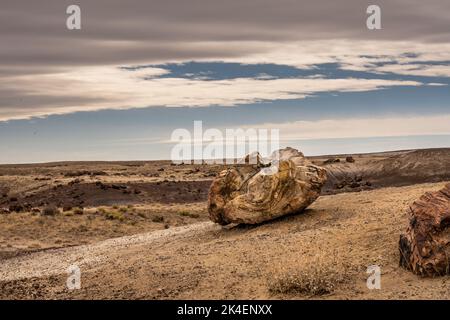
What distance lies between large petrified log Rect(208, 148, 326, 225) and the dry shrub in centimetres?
770

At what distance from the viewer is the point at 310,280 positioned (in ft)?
49.5

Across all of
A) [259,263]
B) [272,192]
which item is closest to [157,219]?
[272,192]

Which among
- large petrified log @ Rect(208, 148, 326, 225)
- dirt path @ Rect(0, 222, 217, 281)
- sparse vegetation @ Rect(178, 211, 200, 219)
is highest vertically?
large petrified log @ Rect(208, 148, 326, 225)

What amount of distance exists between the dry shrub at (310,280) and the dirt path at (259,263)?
5cm

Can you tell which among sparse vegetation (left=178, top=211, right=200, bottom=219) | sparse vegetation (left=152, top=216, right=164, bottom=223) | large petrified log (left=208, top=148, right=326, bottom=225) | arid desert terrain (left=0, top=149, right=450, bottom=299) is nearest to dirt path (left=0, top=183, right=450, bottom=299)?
arid desert terrain (left=0, top=149, right=450, bottom=299)

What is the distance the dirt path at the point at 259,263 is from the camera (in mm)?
15703

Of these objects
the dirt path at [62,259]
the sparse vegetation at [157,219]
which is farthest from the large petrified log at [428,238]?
the sparse vegetation at [157,219]

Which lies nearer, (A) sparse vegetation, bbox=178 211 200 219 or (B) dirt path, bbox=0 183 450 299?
(B) dirt path, bbox=0 183 450 299

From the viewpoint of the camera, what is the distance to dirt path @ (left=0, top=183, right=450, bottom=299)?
1570 centimetres

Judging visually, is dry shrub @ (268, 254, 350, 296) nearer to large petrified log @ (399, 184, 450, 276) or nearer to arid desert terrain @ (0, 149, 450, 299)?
arid desert terrain @ (0, 149, 450, 299)

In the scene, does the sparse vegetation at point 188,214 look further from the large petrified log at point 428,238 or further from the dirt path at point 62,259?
the large petrified log at point 428,238

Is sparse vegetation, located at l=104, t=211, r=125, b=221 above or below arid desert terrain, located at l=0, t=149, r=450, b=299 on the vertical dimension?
below

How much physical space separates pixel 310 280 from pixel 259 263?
3.53m

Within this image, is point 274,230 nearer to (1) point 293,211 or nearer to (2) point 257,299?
(1) point 293,211
